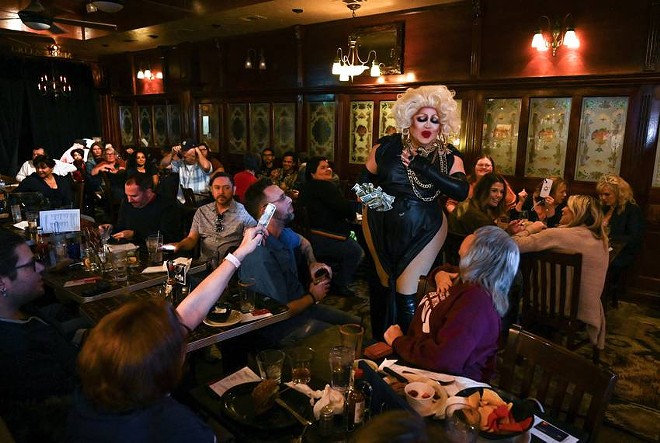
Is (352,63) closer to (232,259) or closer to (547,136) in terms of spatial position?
(547,136)

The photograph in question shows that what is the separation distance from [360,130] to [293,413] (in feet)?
19.6

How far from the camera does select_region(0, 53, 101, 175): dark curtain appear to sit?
427 inches

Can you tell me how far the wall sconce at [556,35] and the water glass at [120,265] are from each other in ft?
15.4

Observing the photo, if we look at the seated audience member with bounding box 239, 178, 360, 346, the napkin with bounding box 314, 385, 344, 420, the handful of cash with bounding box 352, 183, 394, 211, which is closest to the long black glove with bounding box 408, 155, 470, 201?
the handful of cash with bounding box 352, 183, 394, 211

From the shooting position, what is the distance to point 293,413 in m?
1.53

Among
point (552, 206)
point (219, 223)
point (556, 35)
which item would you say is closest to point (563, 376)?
point (219, 223)

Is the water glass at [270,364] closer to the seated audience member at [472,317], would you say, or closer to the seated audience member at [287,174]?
the seated audience member at [472,317]

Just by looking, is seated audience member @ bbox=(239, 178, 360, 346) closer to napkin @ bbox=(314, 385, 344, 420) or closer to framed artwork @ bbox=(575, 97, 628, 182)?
napkin @ bbox=(314, 385, 344, 420)

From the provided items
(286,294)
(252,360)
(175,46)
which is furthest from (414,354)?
(175,46)

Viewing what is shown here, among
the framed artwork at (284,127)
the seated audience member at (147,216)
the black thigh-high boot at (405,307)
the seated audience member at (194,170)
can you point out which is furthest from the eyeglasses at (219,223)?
the framed artwork at (284,127)

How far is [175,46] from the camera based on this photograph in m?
9.33

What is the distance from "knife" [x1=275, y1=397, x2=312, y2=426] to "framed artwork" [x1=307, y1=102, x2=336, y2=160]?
612 cm

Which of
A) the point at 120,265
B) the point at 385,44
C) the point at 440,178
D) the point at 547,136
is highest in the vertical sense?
the point at 385,44

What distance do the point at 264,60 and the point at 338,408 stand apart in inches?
289
